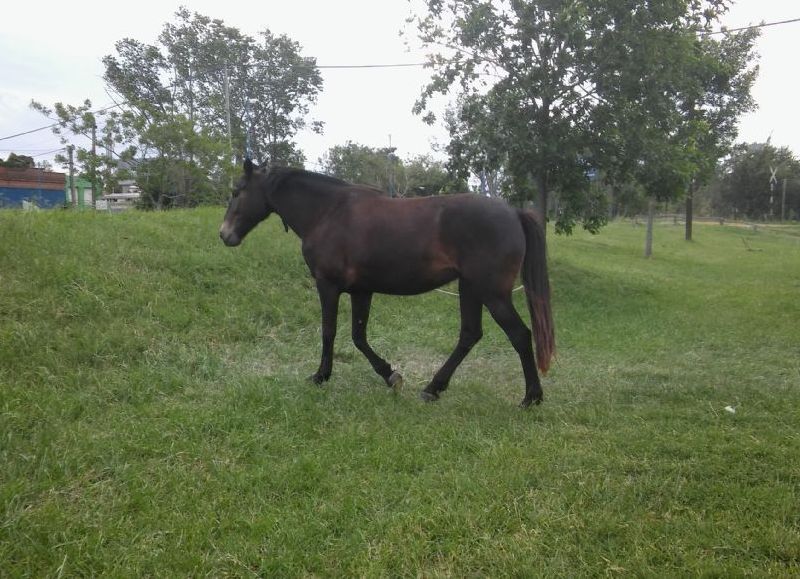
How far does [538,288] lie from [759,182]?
174 feet

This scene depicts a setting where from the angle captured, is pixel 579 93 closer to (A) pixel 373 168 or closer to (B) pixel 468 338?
(B) pixel 468 338

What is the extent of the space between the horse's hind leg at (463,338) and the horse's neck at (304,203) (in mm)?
1407

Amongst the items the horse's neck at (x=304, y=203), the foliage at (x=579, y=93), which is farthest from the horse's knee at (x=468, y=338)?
the foliage at (x=579, y=93)

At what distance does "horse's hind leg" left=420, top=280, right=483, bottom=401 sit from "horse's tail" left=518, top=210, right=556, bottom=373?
18.3 inches

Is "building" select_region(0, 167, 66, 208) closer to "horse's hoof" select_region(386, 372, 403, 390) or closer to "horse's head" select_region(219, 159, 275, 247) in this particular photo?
"horse's head" select_region(219, 159, 275, 247)

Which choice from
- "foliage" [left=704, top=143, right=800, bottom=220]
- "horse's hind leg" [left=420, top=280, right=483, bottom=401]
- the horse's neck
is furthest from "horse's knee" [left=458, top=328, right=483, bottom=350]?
"foliage" [left=704, top=143, right=800, bottom=220]

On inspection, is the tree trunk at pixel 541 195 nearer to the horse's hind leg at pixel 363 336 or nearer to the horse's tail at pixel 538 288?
the horse's tail at pixel 538 288

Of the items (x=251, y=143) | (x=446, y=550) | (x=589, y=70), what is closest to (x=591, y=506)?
(x=446, y=550)

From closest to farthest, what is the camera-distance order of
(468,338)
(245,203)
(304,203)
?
(468,338), (304,203), (245,203)

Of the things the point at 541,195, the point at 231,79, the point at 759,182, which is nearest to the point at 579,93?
the point at 541,195

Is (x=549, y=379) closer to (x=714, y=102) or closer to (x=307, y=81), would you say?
(x=714, y=102)

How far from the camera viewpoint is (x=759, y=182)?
1858 inches

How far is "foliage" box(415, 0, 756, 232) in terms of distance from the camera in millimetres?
10523

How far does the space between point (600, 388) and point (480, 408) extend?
56.4 inches
